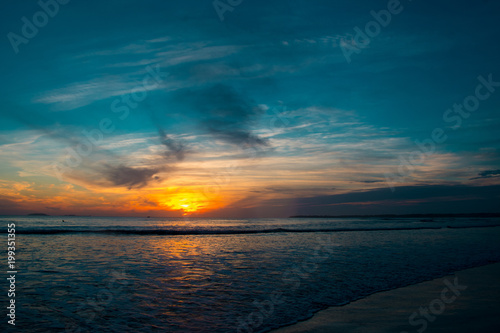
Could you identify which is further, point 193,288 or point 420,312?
point 193,288

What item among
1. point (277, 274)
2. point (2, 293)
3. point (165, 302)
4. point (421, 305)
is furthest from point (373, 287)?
point (2, 293)

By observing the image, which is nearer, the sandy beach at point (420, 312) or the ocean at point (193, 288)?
the sandy beach at point (420, 312)

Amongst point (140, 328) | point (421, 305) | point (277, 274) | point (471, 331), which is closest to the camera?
point (471, 331)

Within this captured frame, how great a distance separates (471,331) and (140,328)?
816cm

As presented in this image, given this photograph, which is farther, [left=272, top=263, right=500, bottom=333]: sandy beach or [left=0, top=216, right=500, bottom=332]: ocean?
[left=0, top=216, right=500, bottom=332]: ocean

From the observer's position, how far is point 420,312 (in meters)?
9.08

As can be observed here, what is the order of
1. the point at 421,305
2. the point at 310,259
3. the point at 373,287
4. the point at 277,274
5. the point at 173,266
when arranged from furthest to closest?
the point at 310,259
the point at 173,266
the point at 277,274
the point at 373,287
the point at 421,305

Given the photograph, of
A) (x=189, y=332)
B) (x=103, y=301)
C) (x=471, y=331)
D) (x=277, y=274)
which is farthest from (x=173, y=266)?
(x=471, y=331)

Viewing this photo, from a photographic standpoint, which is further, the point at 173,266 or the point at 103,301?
the point at 173,266

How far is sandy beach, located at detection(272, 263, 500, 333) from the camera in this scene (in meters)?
7.80

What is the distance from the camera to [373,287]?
12.7 metres

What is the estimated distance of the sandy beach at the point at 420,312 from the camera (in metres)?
7.80

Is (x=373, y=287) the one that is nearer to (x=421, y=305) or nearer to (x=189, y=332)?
(x=421, y=305)

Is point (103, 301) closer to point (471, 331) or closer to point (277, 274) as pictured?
point (277, 274)
